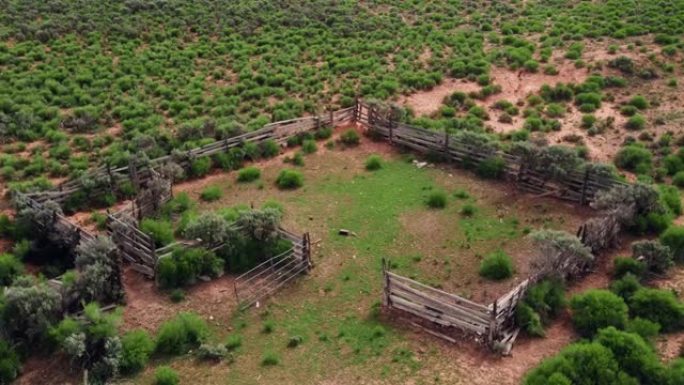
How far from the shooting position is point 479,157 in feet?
71.6

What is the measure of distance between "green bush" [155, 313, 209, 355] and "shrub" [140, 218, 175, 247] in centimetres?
298

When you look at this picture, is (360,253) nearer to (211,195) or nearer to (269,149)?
(211,195)

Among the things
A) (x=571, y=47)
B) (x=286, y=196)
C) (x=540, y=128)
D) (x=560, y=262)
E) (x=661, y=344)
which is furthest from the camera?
(x=571, y=47)

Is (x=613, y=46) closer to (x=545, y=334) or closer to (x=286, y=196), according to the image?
(x=286, y=196)

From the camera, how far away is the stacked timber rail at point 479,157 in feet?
63.8

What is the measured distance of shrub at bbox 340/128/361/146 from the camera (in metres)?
24.1

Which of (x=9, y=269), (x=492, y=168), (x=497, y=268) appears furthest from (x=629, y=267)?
(x=9, y=269)

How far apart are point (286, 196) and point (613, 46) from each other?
56.7 feet

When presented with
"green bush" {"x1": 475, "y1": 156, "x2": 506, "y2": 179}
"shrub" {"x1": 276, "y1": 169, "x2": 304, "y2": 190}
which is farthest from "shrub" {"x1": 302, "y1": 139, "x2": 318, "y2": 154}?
"green bush" {"x1": 475, "y1": 156, "x2": 506, "y2": 179}

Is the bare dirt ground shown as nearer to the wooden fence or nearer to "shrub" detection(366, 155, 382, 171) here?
the wooden fence

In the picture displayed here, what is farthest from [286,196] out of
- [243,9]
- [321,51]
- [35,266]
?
[243,9]

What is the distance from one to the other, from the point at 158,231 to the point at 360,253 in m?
5.17

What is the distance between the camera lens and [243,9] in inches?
1492

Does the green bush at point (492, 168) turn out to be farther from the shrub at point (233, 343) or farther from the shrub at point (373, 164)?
the shrub at point (233, 343)
